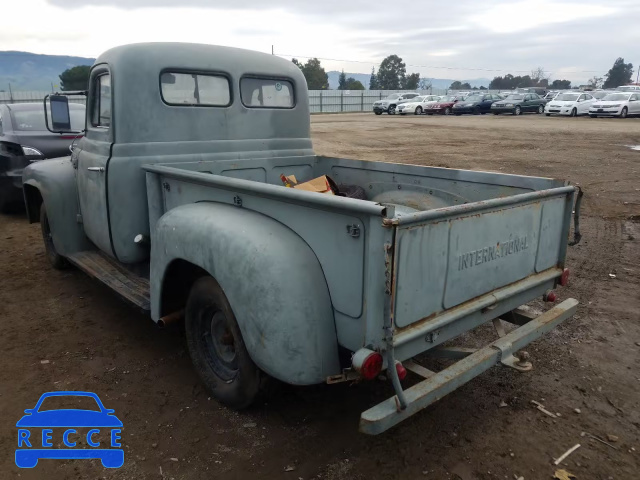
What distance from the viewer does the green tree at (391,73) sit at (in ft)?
253

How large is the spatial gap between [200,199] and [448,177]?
184 centimetres

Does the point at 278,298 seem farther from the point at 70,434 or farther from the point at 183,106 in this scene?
the point at 183,106

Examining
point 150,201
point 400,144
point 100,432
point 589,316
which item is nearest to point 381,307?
point 100,432

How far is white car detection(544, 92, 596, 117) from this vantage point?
1069 inches

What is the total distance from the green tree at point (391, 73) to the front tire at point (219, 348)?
77.8 meters

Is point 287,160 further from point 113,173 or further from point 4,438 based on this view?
point 4,438

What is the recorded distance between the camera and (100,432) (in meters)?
2.89

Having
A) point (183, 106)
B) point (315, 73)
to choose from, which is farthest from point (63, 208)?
point (315, 73)

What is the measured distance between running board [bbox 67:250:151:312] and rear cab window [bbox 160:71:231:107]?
140 centimetres

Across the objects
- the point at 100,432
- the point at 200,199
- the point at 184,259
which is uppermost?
the point at 200,199

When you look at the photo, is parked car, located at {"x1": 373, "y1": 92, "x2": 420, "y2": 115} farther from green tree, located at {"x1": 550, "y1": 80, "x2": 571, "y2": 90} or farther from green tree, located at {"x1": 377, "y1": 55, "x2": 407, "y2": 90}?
green tree, located at {"x1": 550, "y1": 80, "x2": 571, "y2": 90}

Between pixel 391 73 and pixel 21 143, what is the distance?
75.4 m

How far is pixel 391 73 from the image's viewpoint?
253 feet

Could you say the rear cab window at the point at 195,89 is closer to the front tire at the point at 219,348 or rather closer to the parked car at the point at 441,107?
the front tire at the point at 219,348
